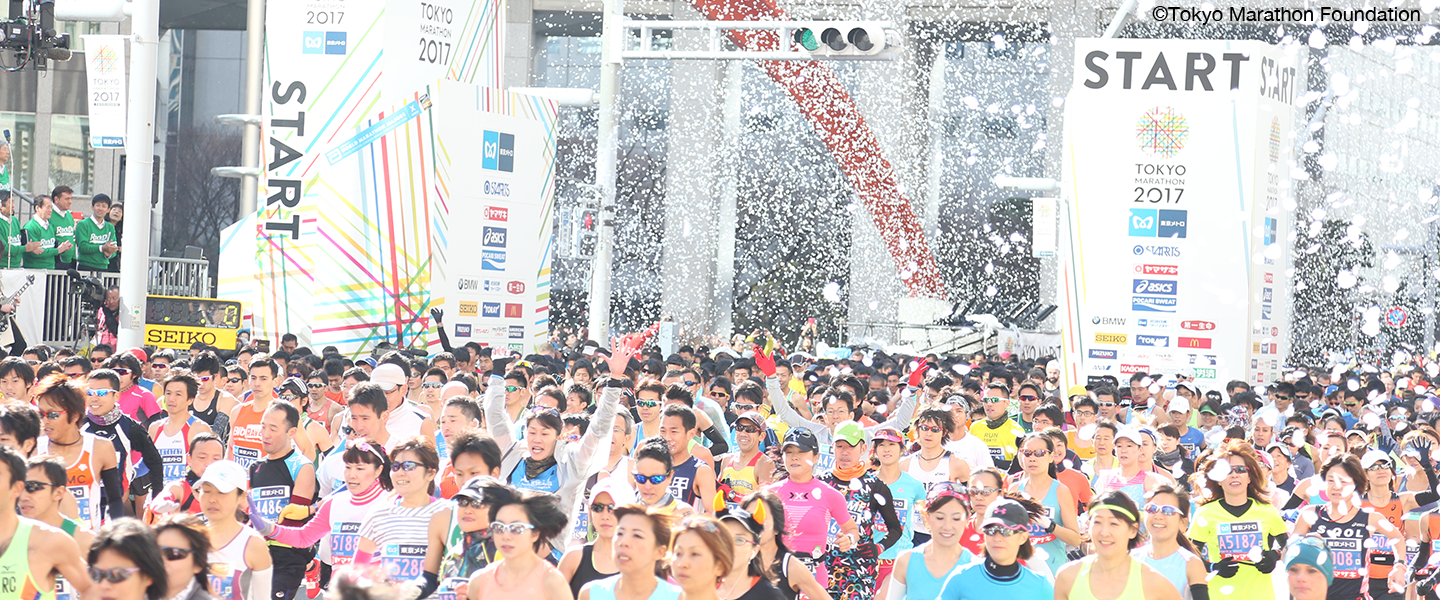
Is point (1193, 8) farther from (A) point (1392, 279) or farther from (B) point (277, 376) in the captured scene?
(B) point (277, 376)

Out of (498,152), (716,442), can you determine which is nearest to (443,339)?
(498,152)

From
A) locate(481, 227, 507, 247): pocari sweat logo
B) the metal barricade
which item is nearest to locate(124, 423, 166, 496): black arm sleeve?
locate(481, 227, 507, 247): pocari sweat logo

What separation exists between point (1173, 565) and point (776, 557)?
1.60 m

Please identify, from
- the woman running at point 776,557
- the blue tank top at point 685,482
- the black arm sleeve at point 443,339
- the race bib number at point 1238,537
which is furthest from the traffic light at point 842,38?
the woman running at point 776,557

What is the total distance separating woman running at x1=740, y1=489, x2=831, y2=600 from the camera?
6434 mm

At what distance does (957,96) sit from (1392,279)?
13.6 m

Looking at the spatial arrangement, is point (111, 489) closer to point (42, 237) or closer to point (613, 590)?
point (613, 590)

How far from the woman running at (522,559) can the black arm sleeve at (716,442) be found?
4164 mm

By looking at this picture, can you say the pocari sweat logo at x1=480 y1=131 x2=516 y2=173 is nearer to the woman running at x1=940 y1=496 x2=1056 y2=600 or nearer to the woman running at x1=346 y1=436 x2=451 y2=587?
the woman running at x1=346 y1=436 x2=451 y2=587

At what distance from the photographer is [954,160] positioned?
52.5 meters

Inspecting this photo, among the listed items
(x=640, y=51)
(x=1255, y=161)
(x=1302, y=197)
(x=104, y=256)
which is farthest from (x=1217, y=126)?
(x=1302, y=197)

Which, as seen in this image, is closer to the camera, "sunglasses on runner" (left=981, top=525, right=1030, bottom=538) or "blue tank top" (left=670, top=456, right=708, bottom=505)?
"sunglasses on runner" (left=981, top=525, right=1030, bottom=538)

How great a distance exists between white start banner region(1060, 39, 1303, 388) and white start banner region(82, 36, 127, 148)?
9268 millimetres

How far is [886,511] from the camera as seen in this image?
7.92 metres
